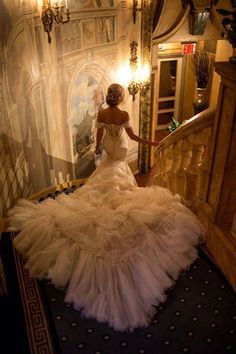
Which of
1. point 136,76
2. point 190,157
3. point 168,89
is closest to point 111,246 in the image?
point 190,157

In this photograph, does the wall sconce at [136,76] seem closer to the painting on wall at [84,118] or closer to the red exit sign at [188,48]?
the painting on wall at [84,118]

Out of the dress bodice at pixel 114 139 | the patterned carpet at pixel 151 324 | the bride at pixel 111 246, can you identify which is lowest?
the patterned carpet at pixel 151 324

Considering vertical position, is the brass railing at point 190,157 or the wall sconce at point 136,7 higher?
the wall sconce at point 136,7

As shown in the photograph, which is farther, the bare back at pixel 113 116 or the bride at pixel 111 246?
the bare back at pixel 113 116

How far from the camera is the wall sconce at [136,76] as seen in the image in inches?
285

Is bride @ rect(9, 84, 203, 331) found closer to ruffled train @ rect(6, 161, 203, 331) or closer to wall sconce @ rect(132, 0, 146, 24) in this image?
ruffled train @ rect(6, 161, 203, 331)

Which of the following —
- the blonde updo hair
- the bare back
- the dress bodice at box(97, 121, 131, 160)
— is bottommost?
the dress bodice at box(97, 121, 131, 160)

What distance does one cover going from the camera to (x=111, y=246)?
3.23 m

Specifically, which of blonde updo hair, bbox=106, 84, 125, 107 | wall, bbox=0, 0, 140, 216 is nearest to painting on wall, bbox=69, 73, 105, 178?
wall, bbox=0, 0, 140, 216

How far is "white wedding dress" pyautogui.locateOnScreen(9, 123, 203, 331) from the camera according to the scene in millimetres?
2891

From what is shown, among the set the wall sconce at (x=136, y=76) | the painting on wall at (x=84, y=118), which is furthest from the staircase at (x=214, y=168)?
the wall sconce at (x=136, y=76)

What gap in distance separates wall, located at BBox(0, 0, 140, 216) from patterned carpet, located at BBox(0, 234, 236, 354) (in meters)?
1.26

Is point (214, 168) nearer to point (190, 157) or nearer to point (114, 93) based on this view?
point (190, 157)

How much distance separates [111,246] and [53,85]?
307 centimetres
